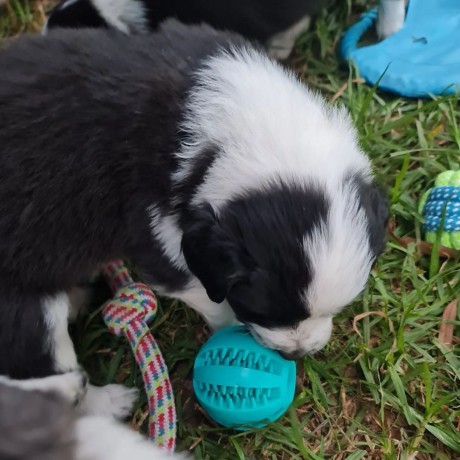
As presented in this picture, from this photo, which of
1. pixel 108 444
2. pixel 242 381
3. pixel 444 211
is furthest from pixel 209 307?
pixel 108 444

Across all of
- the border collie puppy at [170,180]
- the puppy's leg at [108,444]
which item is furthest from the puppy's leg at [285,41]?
the puppy's leg at [108,444]

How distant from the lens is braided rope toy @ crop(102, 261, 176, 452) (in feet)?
9.30

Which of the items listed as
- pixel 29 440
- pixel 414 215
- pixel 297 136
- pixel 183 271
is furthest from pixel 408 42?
pixel 29 440

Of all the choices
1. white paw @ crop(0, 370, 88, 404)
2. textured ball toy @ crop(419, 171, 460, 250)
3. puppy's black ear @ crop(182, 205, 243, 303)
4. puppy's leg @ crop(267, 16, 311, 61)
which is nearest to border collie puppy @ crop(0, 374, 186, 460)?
puppy's black ear @ crop(182, 205, 243, 303)

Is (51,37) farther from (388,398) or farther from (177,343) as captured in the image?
(388,398)

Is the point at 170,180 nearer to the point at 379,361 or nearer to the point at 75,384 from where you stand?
the point at 75,384

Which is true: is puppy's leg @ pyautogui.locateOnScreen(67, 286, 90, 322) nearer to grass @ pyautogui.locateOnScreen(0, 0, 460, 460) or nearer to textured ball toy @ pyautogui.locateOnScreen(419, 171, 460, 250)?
grass @ pyautogui.locateOnScreen(0, 0, 460, 460)

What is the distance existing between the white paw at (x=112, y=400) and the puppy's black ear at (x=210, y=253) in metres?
0.77

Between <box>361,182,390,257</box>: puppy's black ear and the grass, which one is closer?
<box>361,182,390,257</box>: puppy's black ear

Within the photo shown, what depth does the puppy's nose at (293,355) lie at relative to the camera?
264 cm

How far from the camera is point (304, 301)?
234 cm

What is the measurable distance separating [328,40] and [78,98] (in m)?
1.98

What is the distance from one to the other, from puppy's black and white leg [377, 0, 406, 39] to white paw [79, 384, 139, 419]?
241 centimetres

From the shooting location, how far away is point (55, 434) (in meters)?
1.61
